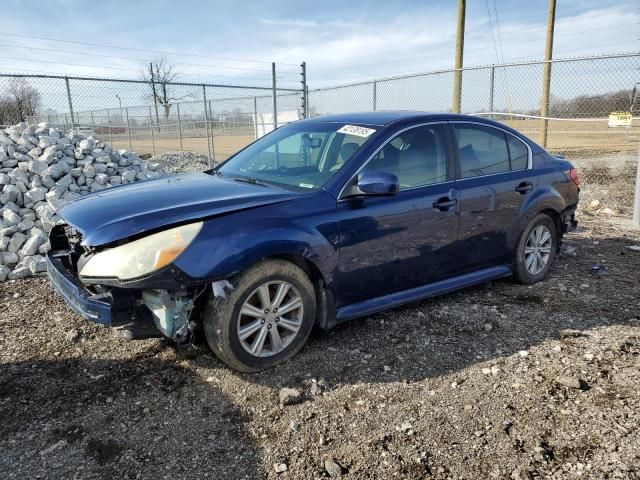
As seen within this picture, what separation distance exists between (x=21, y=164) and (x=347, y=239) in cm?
557

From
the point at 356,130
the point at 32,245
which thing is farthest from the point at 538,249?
the point at 32,245

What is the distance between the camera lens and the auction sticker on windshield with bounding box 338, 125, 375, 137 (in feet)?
12.8

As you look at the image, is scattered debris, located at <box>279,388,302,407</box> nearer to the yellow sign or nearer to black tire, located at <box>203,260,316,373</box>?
black tire, located at <box>203,260,316,373</box>

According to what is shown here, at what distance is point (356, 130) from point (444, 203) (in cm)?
92

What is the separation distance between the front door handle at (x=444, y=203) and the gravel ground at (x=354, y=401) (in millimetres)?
939

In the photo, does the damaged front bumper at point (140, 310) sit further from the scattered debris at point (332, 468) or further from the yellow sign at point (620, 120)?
the yellow sign at point (620, 120)

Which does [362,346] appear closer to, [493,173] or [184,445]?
[184,445]

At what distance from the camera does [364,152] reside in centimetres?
375

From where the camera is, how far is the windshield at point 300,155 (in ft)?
12.4

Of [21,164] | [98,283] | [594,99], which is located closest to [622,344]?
[98,283]

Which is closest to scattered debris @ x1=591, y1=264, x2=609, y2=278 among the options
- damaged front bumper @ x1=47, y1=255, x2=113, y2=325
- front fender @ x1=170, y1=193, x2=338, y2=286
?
front fender @ x1=170, y1=193, x2=338, y2=286

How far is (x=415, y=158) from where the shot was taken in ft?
13.3

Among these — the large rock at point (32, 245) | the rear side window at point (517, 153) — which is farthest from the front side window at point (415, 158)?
the large rock at point (32, 245)

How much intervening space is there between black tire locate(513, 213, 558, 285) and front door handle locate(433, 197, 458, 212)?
1119 mm
